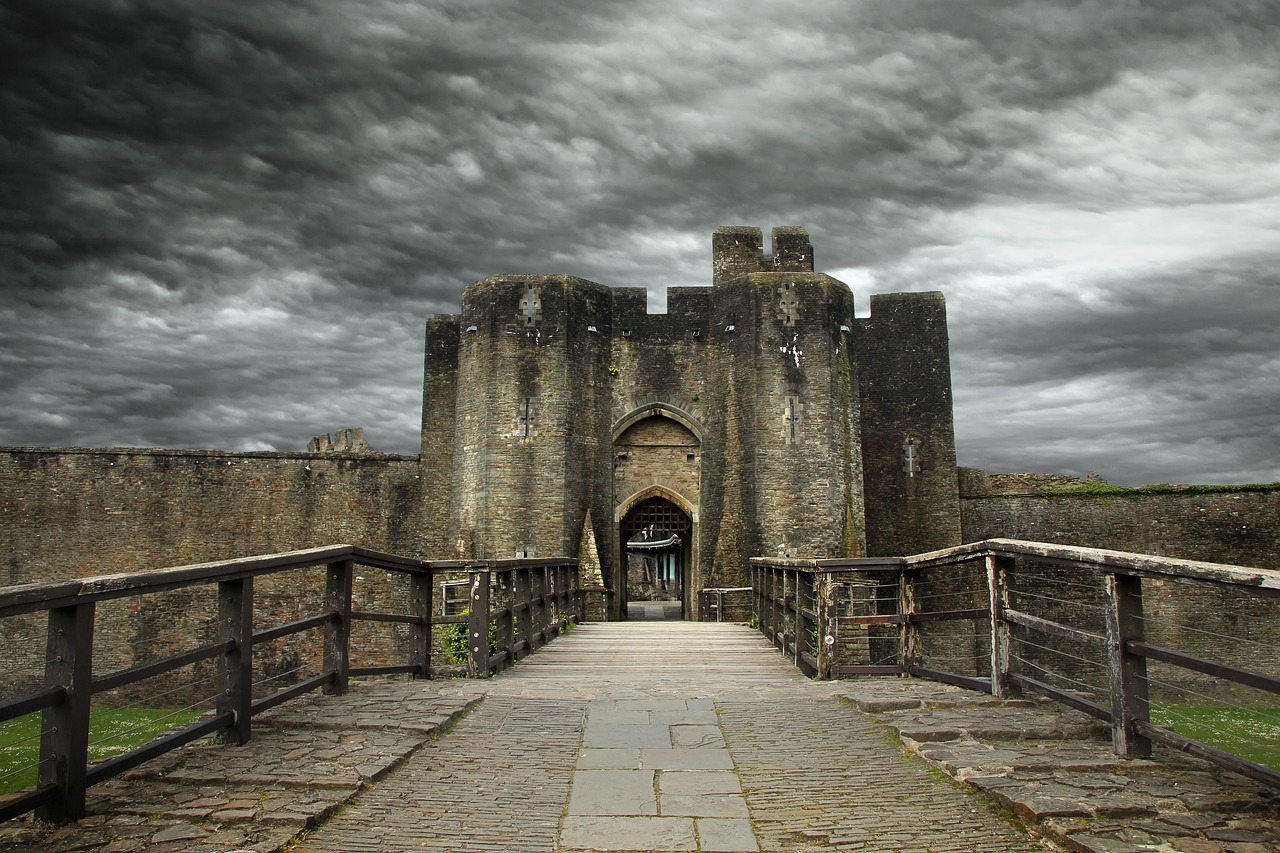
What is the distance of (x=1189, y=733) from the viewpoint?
16.5 m

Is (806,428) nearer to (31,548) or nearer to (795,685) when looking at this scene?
(795,685)

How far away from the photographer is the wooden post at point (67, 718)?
11.4 ft

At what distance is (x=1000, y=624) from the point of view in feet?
19.1

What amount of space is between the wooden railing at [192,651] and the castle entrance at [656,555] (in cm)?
1374

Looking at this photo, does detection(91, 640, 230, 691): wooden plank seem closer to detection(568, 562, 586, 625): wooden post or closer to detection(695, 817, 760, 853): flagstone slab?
detection(695, 817, 760, 853): flagstone slab

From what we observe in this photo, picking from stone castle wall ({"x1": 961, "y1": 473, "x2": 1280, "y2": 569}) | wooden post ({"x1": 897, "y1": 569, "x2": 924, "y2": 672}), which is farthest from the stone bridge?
stone castle wall ({"x1": 961, "y1": 473, "x2": 1280, "y2": 569})

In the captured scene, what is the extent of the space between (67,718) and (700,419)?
58.2 feet

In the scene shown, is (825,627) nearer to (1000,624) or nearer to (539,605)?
(1000,624)

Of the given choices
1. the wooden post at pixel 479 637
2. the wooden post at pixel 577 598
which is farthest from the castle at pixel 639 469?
the wooden post at pixel 479 637

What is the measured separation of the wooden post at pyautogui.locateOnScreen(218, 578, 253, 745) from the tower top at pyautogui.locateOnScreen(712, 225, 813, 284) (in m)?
17.6

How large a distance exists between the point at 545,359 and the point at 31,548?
11.5m

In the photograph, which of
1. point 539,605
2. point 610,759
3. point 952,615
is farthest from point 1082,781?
point 539,605

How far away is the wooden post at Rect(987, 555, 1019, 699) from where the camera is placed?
5754 mm

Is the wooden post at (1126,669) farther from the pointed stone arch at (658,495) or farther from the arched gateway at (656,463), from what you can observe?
the pointed stone arch at (658,495)
